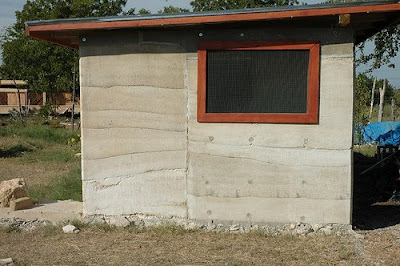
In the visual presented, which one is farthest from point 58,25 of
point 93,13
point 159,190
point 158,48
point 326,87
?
point 93,13

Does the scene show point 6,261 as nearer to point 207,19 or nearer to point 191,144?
point 191,144

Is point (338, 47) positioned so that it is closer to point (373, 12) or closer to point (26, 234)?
point (373, 12)

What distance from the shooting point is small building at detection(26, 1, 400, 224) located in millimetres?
6227

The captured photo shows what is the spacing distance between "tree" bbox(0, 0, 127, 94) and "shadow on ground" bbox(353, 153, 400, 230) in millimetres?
20455

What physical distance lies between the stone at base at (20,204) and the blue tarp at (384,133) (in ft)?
23.4

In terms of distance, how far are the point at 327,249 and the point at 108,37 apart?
3.82m

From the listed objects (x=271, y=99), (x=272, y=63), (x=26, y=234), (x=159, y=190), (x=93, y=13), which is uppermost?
(x=93, y=13)

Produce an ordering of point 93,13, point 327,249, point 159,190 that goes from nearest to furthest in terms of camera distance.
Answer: point 327,249 < point 159,190 < point 93,13

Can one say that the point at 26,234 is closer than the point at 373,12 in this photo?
No

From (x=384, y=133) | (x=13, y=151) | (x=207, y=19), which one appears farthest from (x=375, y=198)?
(x=13, y=151)

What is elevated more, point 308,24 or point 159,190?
point 308,24

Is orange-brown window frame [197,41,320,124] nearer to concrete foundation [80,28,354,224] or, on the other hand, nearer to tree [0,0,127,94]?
concrete foundation [80,28,354,224]

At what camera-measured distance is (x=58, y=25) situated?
21.1 ft

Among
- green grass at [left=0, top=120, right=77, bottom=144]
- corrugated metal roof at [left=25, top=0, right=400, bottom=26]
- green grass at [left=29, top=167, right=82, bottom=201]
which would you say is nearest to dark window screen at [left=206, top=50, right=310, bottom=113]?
corrugated metal roof at [left=25, top=0, right=400, bottom=26]
